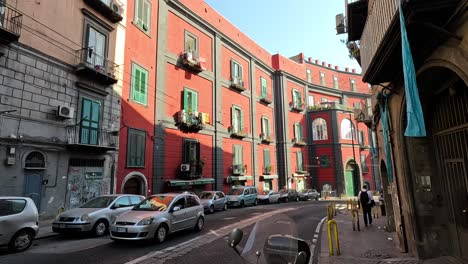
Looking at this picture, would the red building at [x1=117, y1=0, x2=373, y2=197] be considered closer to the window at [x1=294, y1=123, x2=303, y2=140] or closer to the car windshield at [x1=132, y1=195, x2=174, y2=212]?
the window at [x1=294, y1=123, x2=303, y2=140]

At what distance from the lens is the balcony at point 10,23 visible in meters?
11.9

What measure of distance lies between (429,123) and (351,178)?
122 ft

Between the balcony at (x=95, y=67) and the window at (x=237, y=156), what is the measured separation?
14922mm

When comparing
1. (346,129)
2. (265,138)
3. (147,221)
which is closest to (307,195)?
(265,138)

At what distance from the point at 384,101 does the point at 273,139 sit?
29.3 m

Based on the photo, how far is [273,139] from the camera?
3794cm

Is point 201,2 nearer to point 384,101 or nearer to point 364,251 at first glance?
point 384,101

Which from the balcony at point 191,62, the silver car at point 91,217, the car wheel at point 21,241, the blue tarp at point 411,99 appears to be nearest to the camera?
the blue tarp at point 411,99

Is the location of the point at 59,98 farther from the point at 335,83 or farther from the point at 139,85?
the point at 335,83

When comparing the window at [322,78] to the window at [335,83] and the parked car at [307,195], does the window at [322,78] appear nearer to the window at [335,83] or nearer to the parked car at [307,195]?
the window at [335,83]

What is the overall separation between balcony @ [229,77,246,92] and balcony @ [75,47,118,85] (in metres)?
14.4

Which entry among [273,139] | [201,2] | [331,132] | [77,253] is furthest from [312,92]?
[77,253]

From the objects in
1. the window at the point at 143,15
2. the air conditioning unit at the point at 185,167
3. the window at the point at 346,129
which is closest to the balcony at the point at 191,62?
the window at the point at 143,15

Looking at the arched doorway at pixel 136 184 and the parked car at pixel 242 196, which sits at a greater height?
the arched doorway at pixel 136 184
